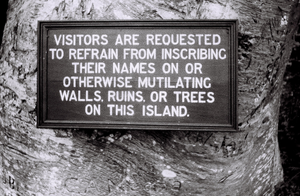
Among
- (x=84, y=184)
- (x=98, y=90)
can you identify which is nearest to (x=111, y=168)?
(x=84, y=184)

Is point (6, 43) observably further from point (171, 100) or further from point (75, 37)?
point (171, 100)

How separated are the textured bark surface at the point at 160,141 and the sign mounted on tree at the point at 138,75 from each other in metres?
0.12

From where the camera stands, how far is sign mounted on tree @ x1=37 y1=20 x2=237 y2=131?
1620 millimetres

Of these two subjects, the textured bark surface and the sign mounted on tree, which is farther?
the textured bark surface

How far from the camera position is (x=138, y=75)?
1651 millimetres

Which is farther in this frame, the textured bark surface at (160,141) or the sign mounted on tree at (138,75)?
the textured bark surface at (160,141)

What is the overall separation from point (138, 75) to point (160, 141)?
17.0 inches

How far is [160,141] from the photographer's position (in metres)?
1.74

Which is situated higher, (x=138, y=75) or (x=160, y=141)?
(x=138, y=75)

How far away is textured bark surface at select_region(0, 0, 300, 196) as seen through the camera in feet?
5.66

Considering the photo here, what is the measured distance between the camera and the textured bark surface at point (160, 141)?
5.66 feet

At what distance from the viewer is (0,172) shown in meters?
1.95

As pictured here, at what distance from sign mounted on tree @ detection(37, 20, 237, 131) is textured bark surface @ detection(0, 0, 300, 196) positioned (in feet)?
0.39

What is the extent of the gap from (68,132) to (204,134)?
0.85m
